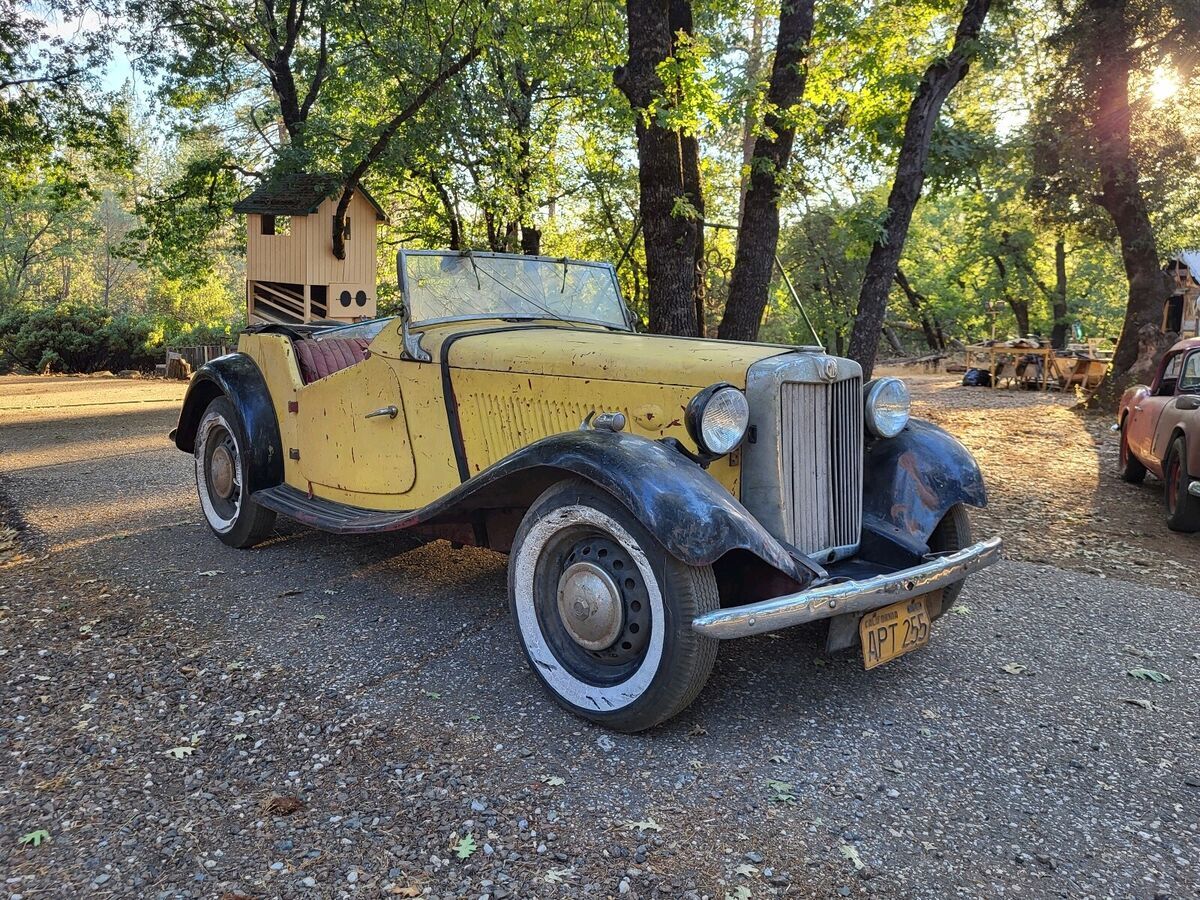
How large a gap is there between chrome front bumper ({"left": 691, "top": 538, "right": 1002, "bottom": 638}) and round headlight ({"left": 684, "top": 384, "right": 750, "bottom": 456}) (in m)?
0.64

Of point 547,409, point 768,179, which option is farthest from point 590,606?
point 768,179

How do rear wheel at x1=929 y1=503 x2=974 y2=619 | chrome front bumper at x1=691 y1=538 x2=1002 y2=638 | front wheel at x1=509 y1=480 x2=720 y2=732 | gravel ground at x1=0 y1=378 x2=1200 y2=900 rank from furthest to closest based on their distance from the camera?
rear wheel at x1=929 y1=503 x2=974 y2=619 < front wheel at x1=509 y1=480 x2=720 y2=732 < chrome front bumper at x1=691 y1=538 x2=1002 y2=638 < gravel ground at x1=0 y1=378 x2=1200 y2=900

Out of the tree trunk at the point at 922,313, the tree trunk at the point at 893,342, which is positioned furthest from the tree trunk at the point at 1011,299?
the tree trunk at the point at 893,342

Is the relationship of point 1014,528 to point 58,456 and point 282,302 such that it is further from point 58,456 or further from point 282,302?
point 282,302

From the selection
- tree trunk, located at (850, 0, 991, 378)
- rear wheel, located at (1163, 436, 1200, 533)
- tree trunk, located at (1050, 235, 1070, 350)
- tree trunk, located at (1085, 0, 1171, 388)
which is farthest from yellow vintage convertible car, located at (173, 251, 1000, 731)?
tree trunk, located at (1050, 235, 1070, 350)

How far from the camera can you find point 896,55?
10.9 meters

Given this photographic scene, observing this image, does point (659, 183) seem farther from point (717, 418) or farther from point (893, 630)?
point (893, 630)

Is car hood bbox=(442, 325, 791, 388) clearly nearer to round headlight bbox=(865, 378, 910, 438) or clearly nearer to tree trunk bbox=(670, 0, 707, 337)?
round headlight bbox=(865, 378, 910, 438)

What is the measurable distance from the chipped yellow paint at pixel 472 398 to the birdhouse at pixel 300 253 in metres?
9.19

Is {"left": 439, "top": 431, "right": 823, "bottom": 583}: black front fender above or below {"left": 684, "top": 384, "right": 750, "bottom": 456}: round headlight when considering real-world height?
below

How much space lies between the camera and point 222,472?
5.86 m

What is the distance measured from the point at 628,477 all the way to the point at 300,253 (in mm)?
12414

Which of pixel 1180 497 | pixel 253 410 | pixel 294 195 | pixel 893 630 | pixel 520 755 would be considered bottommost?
pixel 520 755

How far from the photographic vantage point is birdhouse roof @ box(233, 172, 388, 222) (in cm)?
1386
